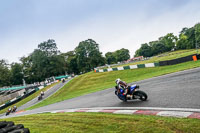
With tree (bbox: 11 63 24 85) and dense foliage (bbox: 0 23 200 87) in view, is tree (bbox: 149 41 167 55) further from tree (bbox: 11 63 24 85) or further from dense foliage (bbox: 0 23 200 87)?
tree (bbox: 11 63 24 85)

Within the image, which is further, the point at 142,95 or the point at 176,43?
the point at 176,43

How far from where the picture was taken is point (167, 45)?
10088 cm

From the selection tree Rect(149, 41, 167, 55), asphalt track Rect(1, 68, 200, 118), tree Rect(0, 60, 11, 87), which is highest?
tree Rect(149, 41, 167, 55)

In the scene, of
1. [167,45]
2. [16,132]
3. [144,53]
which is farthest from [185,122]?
[144,53]

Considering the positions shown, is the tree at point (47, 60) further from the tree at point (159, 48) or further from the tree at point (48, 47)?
the tree at point (159, 48)

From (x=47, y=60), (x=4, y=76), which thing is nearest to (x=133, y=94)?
(x=47, y=60)

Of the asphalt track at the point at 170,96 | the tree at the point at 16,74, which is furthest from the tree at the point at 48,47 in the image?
the asphalt track at the point at 170,96

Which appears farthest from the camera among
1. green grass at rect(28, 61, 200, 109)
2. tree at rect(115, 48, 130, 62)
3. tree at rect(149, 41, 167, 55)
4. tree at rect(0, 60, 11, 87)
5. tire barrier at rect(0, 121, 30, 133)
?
tree at rect(115, 48, 130, 62)

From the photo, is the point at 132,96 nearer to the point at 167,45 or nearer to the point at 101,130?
the point at 101,130

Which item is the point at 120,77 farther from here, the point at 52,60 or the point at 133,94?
the point at 52,60

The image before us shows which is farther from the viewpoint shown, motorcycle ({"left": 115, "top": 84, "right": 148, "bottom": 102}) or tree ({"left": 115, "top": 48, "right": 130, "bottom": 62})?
tree ({"left": 115, "top": 48, "right": 130, "bottom": 62})

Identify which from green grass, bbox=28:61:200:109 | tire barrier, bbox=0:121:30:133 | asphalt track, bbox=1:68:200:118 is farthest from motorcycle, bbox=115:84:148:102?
green grass, bbox=28:61:200:109

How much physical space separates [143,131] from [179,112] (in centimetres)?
190

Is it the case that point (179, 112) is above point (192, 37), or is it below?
below
